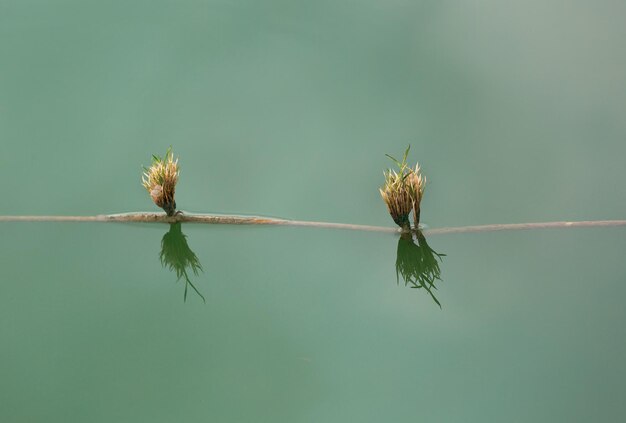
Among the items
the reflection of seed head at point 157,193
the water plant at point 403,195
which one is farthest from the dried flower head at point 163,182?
the water plant at point 403,195

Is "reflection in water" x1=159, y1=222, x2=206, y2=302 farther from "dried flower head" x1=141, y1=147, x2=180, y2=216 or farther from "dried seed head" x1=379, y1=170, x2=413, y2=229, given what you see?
"dried seed head" x1=379, y1=170, x2=413, y2=229

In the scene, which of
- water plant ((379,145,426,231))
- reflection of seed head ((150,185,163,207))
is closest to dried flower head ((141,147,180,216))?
reflection of seed head ((150,185,163,207))

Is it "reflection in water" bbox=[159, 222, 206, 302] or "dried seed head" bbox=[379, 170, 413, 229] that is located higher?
"dried seed head" bbox=[379, 170, 413, 229]

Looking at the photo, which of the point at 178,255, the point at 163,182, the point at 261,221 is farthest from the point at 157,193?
the point at 261,221

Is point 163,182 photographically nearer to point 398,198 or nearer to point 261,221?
→ point 261,221

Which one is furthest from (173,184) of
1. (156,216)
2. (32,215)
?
(32,215)

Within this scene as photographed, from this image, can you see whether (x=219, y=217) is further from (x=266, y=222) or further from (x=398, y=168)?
(x=398, y=168)

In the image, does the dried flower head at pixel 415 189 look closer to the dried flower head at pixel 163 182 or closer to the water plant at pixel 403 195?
the water plant at pixel 403 195
